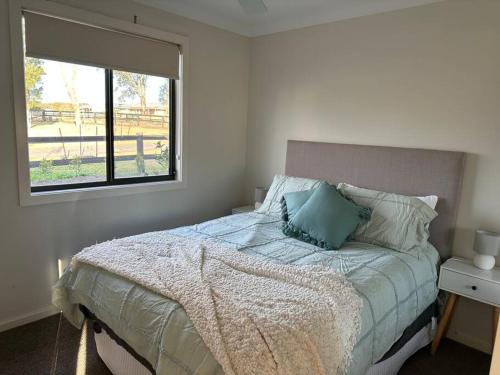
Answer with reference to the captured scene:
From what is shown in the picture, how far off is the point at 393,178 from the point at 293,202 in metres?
0.82

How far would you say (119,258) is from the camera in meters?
2.02

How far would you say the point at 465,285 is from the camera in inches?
91.4

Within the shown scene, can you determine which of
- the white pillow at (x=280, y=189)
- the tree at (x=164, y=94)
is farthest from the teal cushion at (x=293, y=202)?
the tree at (x=164, y=94)

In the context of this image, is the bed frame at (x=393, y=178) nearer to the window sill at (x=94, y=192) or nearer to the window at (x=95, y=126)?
the window sill at (x=94, y=192)

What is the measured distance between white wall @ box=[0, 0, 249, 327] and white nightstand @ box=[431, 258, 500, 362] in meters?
2.28

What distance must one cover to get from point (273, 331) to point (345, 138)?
2.22 meters

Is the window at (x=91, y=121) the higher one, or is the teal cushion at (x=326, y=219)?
the window at (x=91, y=121)

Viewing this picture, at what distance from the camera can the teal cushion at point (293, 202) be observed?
9.16 feet

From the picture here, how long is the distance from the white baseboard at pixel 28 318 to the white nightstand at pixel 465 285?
2.83 meters

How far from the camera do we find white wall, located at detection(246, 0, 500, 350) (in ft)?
8.14

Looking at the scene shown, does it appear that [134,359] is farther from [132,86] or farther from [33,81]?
[132,86]

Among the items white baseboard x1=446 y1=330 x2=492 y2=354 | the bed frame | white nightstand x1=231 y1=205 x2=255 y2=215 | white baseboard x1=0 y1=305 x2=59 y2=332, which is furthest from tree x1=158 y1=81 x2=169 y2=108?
white baseboard x1=446 y1=330 x2=492 y2=354

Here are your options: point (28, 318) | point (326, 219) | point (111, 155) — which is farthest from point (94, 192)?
point (326, 219)

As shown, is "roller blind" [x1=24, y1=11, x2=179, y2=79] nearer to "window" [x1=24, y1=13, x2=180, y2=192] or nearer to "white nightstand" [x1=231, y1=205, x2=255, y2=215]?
"window" [x1=24, y1=13, x2=180, y2=192]
